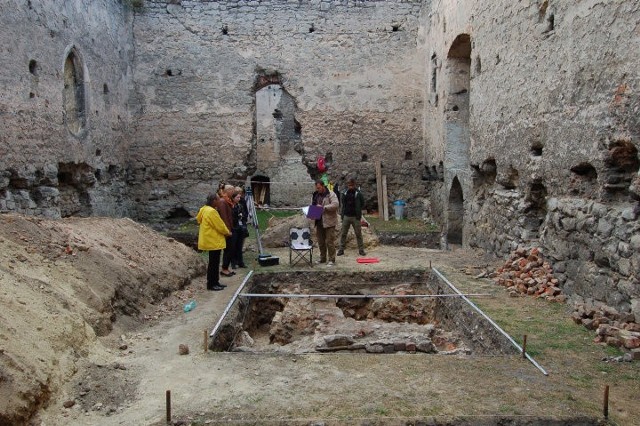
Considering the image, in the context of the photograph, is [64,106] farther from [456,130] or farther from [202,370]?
[202,370]

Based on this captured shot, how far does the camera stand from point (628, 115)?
5.74 metres

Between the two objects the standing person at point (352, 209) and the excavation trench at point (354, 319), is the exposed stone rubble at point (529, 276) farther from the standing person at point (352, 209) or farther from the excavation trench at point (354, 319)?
the standing person at point (352, 209)

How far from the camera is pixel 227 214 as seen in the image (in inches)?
326

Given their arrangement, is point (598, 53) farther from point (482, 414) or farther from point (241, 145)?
point (241, 145)

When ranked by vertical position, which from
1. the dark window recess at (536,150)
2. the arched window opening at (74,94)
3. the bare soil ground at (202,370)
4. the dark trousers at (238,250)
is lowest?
the bare soil ground at (202,370)

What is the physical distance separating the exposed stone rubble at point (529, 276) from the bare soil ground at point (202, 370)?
35 centimetres

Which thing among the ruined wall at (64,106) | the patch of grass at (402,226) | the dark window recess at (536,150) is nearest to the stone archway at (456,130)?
the patch of grass at (402,226)

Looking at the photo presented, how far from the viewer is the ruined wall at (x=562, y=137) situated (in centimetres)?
587

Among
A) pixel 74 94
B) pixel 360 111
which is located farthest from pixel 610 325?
pixel 74 94

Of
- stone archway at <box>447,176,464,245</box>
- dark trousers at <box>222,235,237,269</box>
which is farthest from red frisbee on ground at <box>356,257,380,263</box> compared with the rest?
stone archway at <box>447,176,464,245</box>

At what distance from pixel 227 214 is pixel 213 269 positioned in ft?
2.97

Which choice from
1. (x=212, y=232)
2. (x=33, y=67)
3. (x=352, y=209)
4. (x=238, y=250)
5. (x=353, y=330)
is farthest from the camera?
(x=33, y=67)

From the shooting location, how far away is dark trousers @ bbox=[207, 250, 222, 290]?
772cm

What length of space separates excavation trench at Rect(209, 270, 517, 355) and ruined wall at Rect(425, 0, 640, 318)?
1485 mm
